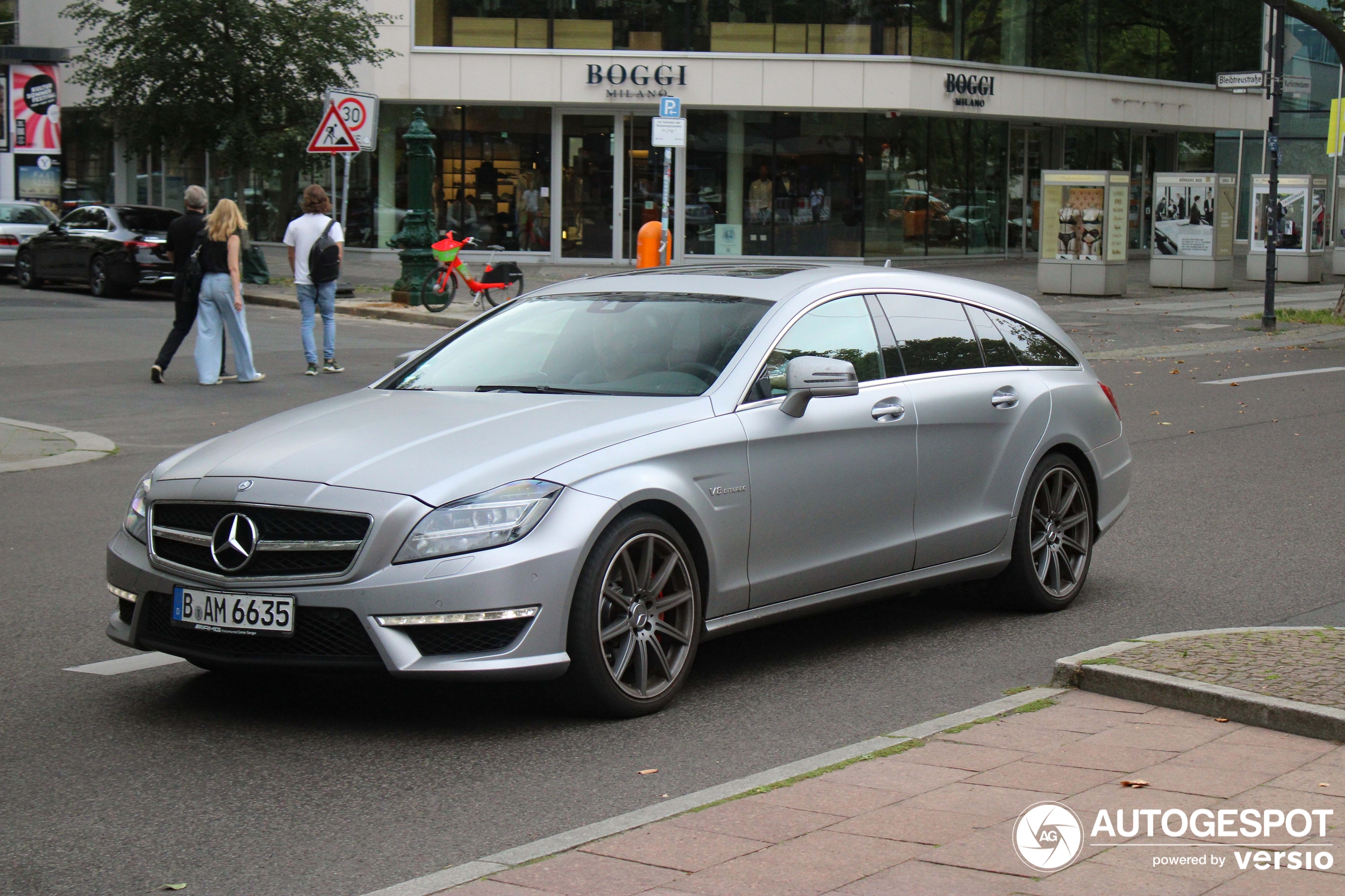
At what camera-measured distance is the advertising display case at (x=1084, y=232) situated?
98.0ft

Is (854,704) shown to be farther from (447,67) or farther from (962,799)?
(447,67)

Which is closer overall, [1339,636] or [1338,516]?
[1339,636]

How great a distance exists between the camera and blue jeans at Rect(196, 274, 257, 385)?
16.1m

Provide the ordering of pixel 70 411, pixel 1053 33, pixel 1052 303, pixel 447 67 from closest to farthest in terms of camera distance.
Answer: pixel 70 411, pixel 1052 303, pixel 447 67, pixel 1053 33

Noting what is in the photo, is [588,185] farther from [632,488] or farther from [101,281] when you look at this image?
[632,488]

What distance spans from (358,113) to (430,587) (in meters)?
20.8

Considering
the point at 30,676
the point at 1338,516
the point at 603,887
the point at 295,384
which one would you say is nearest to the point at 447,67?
the point at 295,384

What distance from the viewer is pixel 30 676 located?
609 cm

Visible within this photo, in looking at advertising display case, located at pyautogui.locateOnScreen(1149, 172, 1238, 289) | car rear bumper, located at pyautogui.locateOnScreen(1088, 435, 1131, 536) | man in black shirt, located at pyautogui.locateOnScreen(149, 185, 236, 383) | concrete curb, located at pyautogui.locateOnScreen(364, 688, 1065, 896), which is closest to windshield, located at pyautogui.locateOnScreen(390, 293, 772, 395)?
concrete curb, located at pyautogui.locateOnScreen(364, 688, 1065, 896)

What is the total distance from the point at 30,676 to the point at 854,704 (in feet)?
10.2

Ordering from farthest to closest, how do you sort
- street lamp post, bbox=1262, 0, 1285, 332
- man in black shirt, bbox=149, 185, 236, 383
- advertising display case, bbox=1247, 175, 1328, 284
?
advertising display case, bbox=1247, 175, 1328, 284 → street lamp post, bbox=1262, 0, 1285, 332 → man in black shirt, bbox=149, 185, 236, 383

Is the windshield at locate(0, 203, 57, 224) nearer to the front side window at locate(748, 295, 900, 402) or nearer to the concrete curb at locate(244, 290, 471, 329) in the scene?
the concrete curb at locate(244, 290, 471, 329)

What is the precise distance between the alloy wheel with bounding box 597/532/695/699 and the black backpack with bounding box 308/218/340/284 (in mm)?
12581

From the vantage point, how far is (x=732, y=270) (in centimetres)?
698
